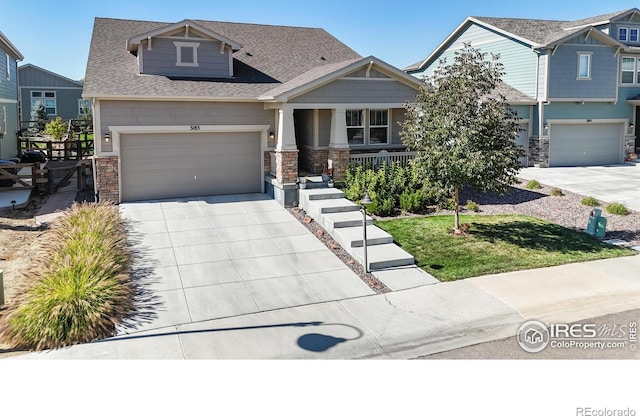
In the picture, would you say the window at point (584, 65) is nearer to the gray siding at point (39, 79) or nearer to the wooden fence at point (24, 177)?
the wooden fence at point (24, 177)

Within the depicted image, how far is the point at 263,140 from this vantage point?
16.9m

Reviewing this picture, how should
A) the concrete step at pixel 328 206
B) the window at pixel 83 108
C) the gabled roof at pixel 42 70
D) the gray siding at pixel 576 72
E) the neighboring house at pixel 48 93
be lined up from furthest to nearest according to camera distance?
the window at pixel 83 108 < the neighboring house at pixel 48 93 < the gabled roof at pixel 42 70 < the gray siding at pixel 576 72 < the concrete step at pixel 328 206

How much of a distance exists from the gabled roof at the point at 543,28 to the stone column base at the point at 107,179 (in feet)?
62.0

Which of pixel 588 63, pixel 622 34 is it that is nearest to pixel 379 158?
pixel 588 63

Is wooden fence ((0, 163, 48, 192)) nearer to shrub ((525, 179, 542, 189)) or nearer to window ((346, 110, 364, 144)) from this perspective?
window ((346, 110, 364, 144))

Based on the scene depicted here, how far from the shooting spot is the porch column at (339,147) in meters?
16.1

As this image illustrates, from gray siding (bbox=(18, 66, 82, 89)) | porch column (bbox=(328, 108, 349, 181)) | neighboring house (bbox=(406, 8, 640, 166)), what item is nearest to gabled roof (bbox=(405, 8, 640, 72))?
neighboring house (bbox=(406, 8, 640, 166))

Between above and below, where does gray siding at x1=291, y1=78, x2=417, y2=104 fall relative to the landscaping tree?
above

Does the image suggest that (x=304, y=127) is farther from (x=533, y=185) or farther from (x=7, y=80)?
(x=7, y=80)

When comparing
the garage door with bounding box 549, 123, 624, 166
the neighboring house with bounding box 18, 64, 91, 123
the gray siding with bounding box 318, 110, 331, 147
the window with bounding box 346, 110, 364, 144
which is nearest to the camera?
the gray siding with bounding box 318, 110, 331, 147

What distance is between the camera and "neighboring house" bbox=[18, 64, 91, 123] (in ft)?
124

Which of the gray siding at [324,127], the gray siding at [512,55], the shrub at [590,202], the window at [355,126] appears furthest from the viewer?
the gray siding at [512,55]

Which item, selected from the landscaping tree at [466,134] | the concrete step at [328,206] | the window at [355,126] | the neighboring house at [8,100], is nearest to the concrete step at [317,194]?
the concrete step at [328,206]

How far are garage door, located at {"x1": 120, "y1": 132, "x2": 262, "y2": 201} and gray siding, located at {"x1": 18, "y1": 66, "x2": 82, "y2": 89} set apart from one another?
1103 inches
